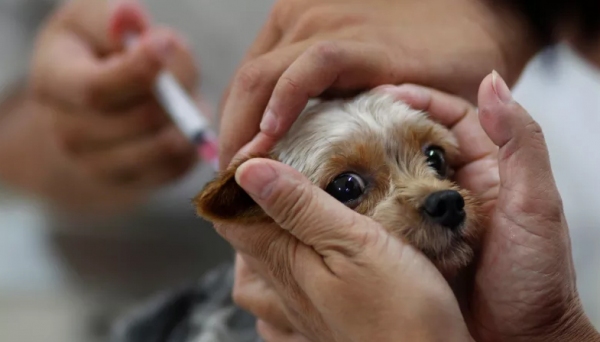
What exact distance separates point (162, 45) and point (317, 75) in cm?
60

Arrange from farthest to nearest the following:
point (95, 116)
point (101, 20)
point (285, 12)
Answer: point (101, 20) < point (95, 116) < point (285, 12)

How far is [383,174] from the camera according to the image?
34.0 inches

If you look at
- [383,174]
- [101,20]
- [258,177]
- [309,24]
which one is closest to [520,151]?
[383,174]

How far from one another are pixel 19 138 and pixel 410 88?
1.27 m

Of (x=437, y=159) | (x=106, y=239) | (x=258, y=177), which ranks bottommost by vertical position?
(x=106, y=239)

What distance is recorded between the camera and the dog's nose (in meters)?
0.79

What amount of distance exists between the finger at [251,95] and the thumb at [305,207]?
222mm

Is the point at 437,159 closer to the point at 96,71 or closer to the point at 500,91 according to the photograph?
the point at 500,91

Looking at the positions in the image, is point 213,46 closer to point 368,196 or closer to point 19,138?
point 19,138

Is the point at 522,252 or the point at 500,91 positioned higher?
the point at 500,91

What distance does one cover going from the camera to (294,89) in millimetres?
865

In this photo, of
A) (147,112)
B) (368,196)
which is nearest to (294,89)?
(368,196)

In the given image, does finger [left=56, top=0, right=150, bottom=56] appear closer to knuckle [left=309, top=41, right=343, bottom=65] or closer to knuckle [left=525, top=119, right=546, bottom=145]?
knuckle [left=309, top=41, right=343, bottom=65]

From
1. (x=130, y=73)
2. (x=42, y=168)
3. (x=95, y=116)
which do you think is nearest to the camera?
(x=130, y=73)
